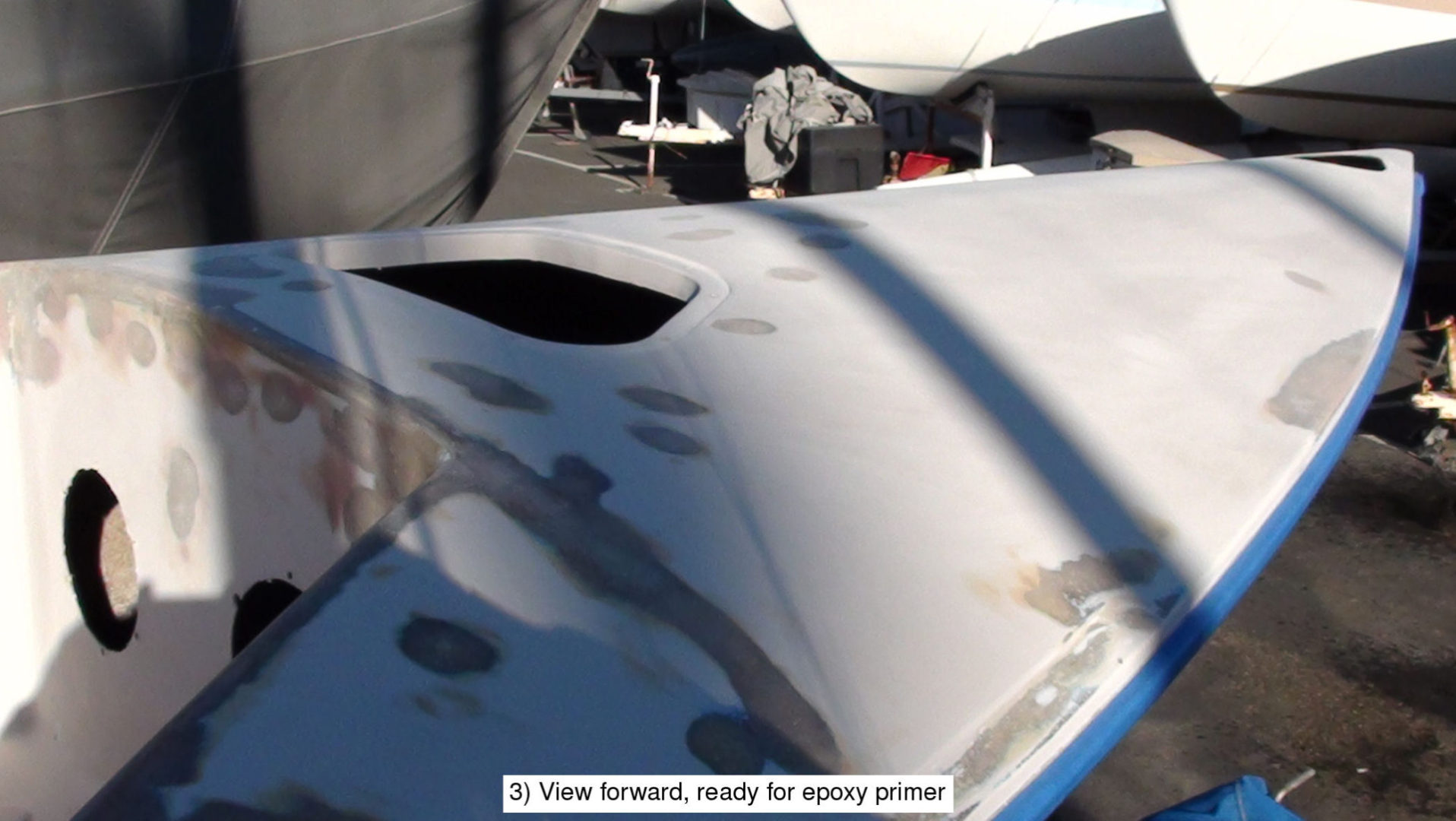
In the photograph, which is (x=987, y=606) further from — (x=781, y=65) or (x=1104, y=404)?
(x=781, y=65)

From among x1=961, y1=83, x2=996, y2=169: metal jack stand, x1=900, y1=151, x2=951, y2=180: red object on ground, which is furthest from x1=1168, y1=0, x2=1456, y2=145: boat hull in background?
x1=900, y1=151, x2=951, y2=180: red object on ground

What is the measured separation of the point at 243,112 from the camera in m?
4.17

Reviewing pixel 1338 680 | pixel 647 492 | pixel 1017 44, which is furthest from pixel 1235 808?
pixel 1017 44

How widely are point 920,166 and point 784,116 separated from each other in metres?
0.97

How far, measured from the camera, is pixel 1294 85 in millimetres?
6797

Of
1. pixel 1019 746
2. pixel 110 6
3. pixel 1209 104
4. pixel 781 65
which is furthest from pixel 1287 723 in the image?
pixel 781 65

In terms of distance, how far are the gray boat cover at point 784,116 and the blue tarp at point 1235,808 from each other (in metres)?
6.40

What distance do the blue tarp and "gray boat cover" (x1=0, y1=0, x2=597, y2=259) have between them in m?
3.61

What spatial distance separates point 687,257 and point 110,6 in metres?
2.75

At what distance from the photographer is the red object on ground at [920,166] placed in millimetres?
7968

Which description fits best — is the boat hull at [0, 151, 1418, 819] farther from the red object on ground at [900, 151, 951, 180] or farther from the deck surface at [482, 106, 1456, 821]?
the red object on ground at [900, 151, 951, 180]

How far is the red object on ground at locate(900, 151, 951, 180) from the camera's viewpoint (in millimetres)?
7968

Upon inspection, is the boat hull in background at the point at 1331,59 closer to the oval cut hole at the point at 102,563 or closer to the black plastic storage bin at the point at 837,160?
the black plastic storage bin at the point at 837,160

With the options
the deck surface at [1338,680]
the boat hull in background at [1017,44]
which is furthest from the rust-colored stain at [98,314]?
the boat hull in background at [1017,44]
